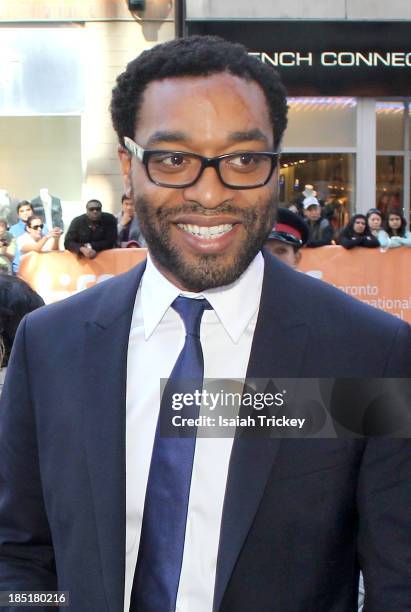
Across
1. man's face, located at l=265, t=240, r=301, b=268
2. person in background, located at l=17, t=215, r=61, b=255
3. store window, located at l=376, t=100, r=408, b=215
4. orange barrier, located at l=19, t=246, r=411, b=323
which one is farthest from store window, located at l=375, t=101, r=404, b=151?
man's face, located at l=265, t=240, r=301, b=268

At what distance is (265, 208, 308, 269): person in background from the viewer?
5015 millimetres

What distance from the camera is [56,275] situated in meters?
8.93

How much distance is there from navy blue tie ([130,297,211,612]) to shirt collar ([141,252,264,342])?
141 mm

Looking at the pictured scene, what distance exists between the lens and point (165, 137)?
176cm

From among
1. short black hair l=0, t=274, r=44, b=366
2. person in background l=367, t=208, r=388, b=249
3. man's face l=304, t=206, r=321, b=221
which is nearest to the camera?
short black hair l=0, t=274, r=44, b=366

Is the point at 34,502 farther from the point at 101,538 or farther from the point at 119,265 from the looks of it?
the point at 119,265

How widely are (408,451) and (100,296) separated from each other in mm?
800

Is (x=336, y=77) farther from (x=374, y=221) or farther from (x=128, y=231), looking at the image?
(x=128, y=231)

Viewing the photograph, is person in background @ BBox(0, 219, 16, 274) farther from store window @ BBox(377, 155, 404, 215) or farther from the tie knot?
the tie knot

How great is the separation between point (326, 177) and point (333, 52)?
1.99 m

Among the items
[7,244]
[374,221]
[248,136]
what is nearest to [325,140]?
[374,221]

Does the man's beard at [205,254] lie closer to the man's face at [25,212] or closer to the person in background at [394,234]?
the person in background at [394,234]

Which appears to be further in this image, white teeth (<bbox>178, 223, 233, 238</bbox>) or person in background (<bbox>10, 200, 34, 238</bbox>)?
person in background (<bbox>10, 200, 34, 238</bbox>)

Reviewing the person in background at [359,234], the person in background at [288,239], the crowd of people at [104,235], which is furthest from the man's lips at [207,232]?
the person in background at [359,234]
